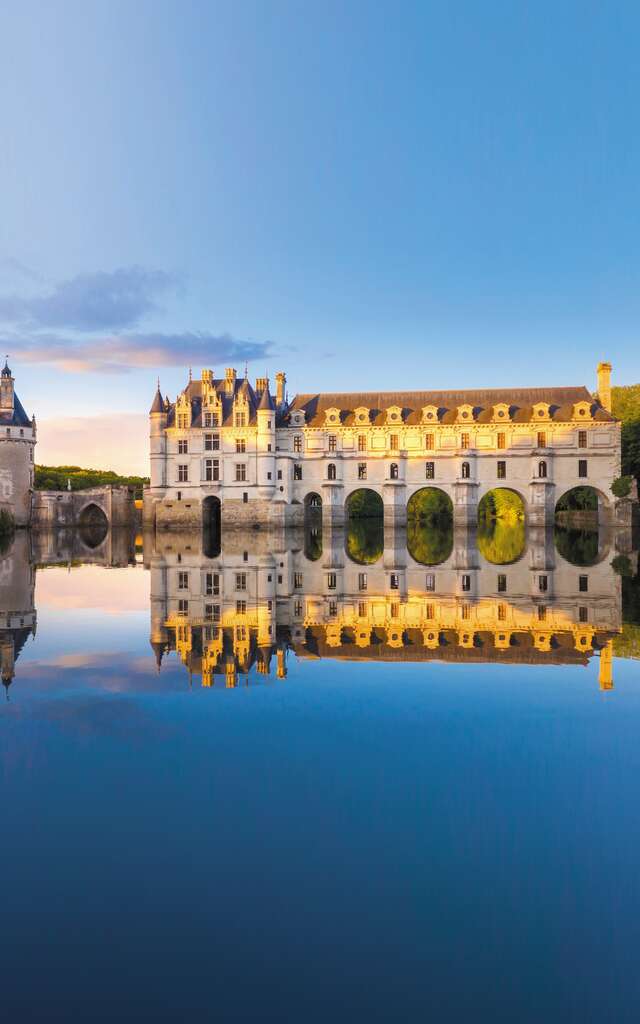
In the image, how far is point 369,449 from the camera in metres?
62.8

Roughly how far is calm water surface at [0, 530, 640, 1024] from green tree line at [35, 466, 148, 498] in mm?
68739

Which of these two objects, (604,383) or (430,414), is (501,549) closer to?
(430,414)

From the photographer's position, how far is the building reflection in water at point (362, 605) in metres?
14.7

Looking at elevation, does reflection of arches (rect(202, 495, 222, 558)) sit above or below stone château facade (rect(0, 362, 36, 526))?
below

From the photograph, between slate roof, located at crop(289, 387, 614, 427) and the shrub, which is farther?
slate roof, located at crop(289, 387, 614, 427)

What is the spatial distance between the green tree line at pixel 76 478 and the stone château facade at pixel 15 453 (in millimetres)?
13426

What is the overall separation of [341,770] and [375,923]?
2883 millimetres

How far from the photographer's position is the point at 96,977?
5059 mm

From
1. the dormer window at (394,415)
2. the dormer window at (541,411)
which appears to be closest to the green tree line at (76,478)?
the dormer window at (394,415)

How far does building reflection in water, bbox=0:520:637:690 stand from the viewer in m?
14.7

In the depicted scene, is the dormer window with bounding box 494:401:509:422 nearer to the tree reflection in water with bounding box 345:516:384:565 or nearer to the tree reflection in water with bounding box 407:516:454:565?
the tree reflection in water with bounding box 407:516:454:565

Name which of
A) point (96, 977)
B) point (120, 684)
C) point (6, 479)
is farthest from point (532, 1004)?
point (6, 479)

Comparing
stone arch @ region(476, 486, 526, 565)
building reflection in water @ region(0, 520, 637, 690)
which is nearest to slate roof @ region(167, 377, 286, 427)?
stone arch @ region(476, 486, 526, 565)

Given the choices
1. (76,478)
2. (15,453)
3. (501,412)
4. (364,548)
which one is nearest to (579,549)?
(364,548)
